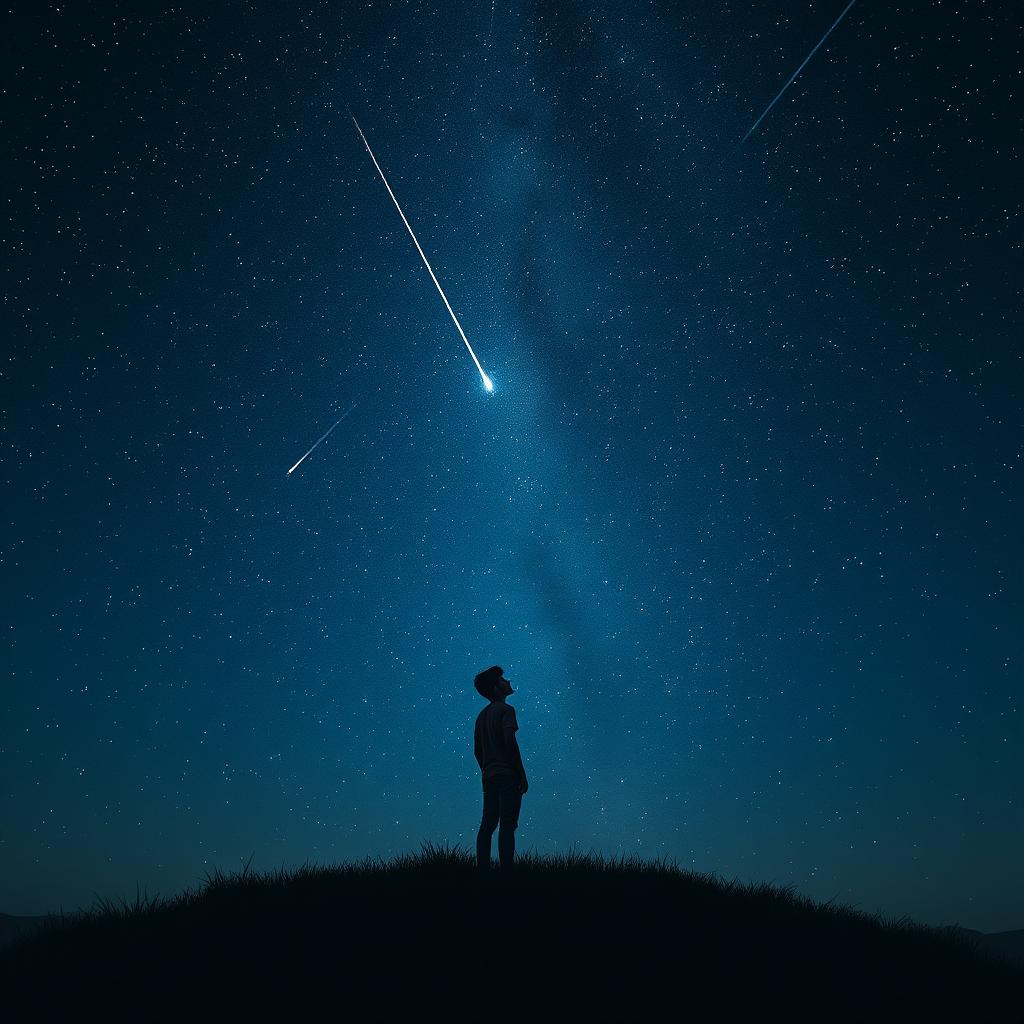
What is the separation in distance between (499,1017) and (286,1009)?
137cm

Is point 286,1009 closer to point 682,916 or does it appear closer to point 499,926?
point 499,926

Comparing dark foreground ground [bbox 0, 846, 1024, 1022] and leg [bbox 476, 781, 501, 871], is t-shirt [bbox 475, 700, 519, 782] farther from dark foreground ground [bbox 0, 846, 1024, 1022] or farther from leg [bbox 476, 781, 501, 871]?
dark foreground ground [bbox 0, 846, 1024, 1022]

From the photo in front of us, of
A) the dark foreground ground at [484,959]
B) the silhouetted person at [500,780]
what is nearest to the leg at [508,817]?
the silhouetted person at [500,780]

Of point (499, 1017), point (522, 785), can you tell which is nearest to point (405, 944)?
point (499, 1017)

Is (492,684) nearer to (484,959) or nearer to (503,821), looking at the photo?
(503,821)

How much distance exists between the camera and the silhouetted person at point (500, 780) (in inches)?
298

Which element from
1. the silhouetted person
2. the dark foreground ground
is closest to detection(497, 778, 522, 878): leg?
the silhouetted person

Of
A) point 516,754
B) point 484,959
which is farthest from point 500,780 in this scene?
point 484,959

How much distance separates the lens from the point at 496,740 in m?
7.71

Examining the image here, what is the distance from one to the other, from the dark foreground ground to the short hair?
1789 millimetres

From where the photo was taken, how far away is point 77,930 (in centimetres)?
666

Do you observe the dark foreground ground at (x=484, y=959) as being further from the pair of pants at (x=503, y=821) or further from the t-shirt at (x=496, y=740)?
the t-shirt at (x=496, y=740)

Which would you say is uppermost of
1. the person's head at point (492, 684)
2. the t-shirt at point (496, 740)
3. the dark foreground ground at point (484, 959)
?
the person's head at point (492, 684)

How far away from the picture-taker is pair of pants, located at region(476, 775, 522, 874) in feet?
24.7
